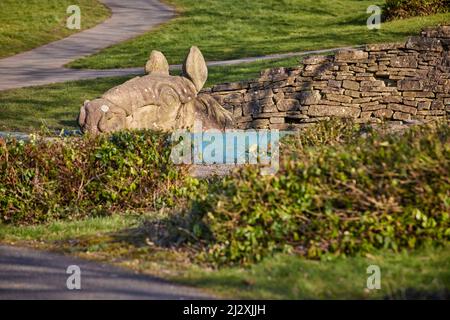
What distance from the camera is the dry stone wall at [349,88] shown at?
17.3 metres

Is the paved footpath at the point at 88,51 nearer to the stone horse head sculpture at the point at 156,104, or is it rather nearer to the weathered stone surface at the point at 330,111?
the weathered stone surface at the point at 330,111

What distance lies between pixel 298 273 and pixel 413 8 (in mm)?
21395

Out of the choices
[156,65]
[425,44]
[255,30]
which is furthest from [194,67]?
[255,30]

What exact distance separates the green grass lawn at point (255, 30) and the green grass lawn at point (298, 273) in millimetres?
16163

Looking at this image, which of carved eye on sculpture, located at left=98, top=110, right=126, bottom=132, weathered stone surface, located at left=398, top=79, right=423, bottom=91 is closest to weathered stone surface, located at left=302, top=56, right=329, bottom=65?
weathered stone surface, located at left=398, top=79, right=423, bottom=91

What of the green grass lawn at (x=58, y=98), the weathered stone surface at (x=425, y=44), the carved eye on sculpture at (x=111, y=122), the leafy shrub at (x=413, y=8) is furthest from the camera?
the leafy shrub at (x=413, y=8)

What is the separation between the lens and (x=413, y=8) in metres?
27.3

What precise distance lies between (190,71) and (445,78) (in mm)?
6465

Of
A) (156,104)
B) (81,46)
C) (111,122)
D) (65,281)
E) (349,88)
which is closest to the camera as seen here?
(65,281)

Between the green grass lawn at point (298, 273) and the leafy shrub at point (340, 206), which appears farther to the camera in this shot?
the leafy shrub at point (340, 206)

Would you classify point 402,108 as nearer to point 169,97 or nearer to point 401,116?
point 401,116

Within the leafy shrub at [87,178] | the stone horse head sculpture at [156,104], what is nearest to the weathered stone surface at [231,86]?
the stone horse head sculpture at [156,104]

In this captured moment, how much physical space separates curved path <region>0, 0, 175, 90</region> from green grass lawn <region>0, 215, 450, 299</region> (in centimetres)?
1443

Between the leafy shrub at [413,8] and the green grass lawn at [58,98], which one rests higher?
the leafy shrub at [413,8]
